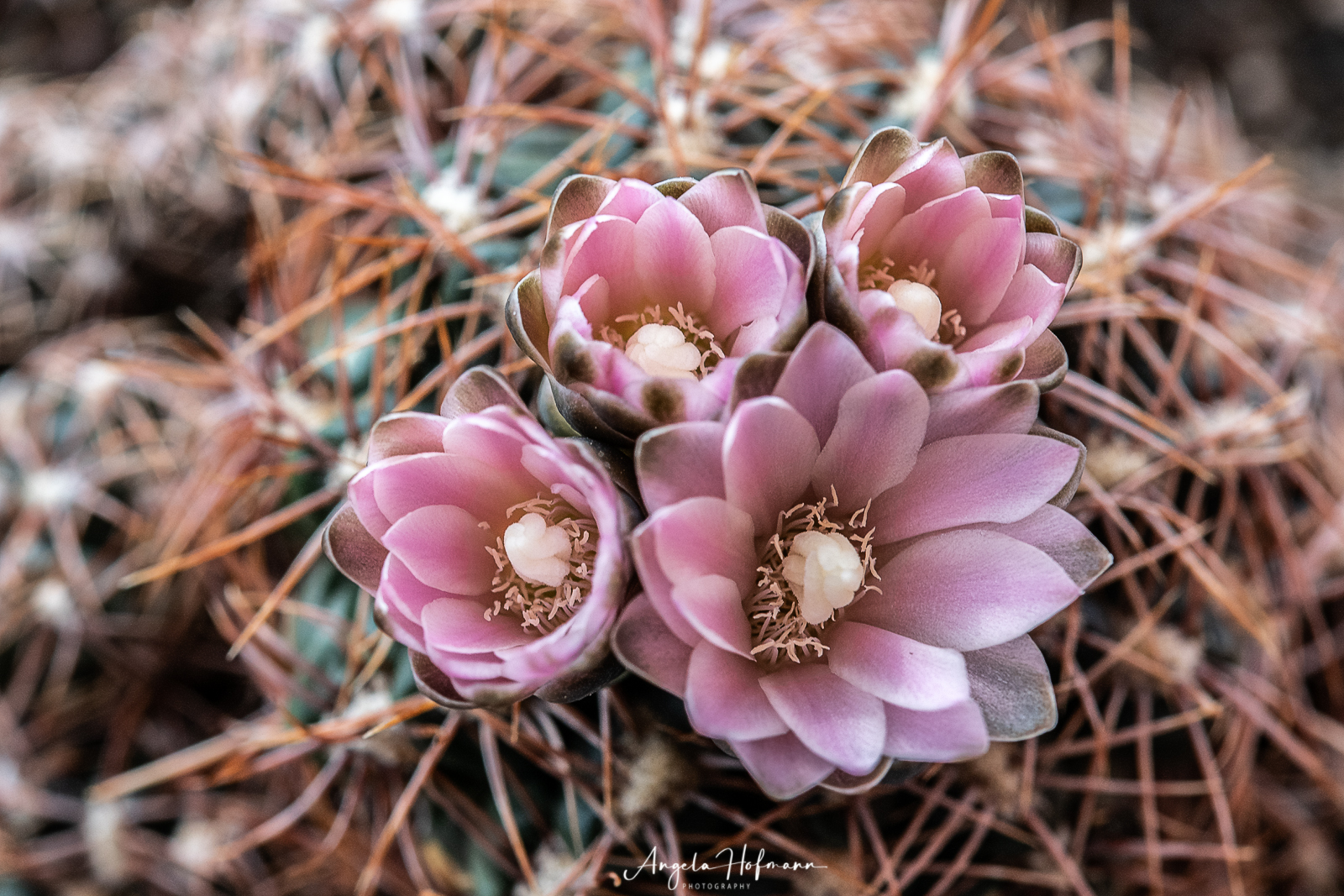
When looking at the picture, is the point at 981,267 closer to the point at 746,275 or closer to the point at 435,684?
the point at 746,275

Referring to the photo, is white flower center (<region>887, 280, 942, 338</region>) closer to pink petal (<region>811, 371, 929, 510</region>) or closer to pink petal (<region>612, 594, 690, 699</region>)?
pink petal (<region>811, 371, 929, 510</region>)

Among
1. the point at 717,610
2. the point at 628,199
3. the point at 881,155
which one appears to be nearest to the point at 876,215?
the point at 881,155

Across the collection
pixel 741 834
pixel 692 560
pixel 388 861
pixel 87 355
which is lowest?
pixel 388 861

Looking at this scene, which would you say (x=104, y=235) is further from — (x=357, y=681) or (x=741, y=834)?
(x=741, y=834)

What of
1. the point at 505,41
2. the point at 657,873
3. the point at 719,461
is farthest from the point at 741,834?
the point at 505,41

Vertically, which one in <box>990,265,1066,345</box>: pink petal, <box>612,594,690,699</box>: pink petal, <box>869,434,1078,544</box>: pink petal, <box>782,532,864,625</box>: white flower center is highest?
<box>990,265,1066,345</box>: pink petal
